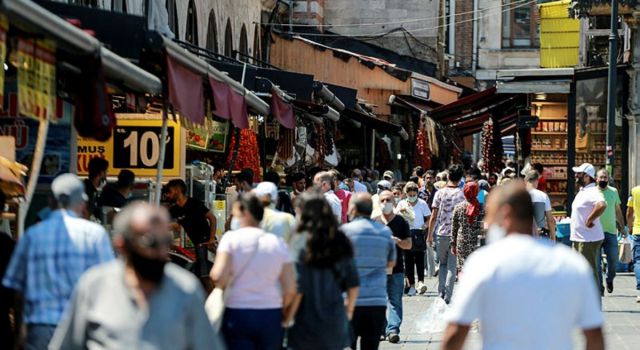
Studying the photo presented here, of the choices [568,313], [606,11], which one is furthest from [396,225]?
[606,11]

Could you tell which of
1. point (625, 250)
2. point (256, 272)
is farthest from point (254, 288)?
point (625, 250)

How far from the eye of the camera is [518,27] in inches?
2470

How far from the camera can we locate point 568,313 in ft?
22.3

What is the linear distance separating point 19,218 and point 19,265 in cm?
299

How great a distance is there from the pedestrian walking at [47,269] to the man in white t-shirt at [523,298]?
9.16 feet

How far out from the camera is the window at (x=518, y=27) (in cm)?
6122

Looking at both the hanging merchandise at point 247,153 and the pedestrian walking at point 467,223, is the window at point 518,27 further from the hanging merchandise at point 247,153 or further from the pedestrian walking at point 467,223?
the pedestrian walking at point 467,223

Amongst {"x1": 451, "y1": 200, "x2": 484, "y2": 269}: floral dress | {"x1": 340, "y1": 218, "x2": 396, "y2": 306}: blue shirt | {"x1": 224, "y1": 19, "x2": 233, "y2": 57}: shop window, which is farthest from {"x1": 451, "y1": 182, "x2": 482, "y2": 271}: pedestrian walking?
{"x1": 224, "y1": 19, "x2": 233, "y2": 57}: shop window

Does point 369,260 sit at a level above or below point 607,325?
above

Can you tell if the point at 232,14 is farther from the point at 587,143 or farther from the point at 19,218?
the point at 19,218

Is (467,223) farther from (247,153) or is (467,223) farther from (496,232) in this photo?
(496,232)

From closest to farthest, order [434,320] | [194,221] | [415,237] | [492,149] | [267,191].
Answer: [267,191] < [194,221] < [434,320] < [415,237] < [492,149]

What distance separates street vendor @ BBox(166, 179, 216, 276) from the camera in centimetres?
1510

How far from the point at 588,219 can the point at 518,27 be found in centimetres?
4473
